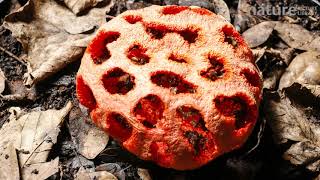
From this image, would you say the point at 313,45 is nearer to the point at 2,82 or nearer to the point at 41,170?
the point at 41,170

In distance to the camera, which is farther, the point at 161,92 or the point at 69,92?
the point at 69,92

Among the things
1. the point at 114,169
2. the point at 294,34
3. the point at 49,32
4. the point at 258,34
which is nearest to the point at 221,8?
the point at 258,34

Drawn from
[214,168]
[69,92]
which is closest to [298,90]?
[214,168]

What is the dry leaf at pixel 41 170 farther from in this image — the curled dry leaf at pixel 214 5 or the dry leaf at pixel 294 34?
the dry leaf at pixel 294 34

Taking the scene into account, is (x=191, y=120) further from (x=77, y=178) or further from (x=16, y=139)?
(x=16, y=139)

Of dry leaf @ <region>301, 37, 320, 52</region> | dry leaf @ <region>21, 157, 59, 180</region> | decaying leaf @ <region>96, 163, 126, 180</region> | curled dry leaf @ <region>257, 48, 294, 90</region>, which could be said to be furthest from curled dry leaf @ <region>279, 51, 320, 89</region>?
dry leaf @ <region>21, 157, 59, 180</region>

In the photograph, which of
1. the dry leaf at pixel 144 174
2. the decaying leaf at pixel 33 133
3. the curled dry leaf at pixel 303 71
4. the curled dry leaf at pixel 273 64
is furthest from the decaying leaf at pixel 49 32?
the curled dry leaf at pixel 303 71
